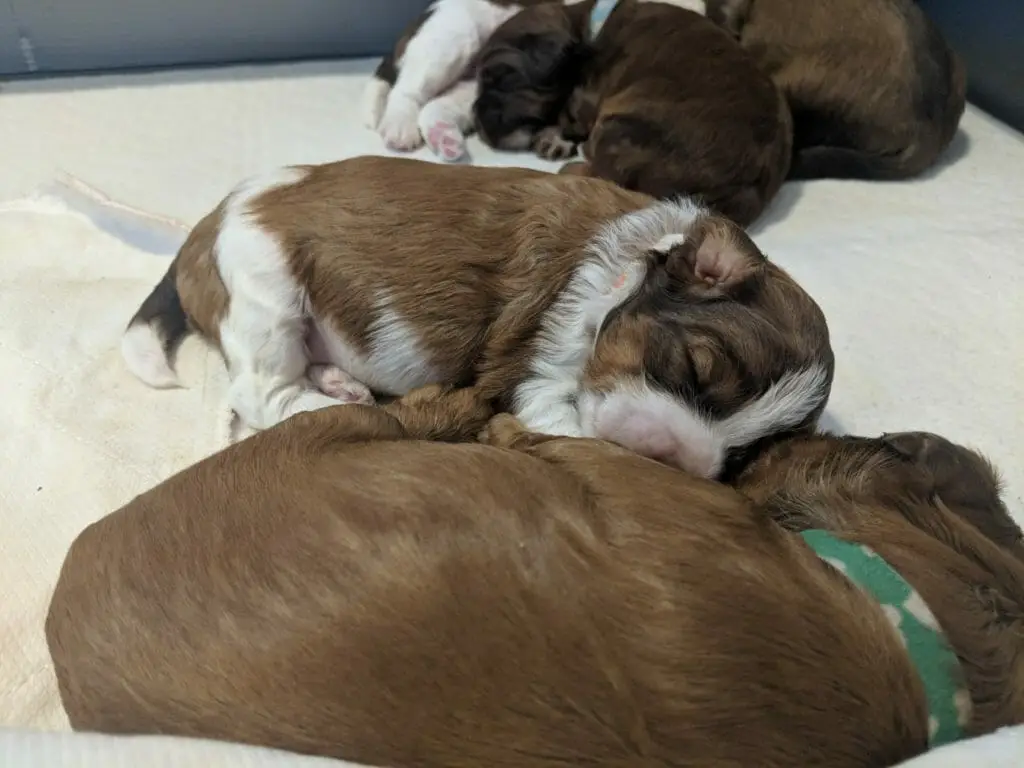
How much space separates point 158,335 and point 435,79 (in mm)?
1613

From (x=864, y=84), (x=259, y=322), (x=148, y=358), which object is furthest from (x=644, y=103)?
(x=148, y=358)

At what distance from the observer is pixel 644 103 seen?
3000 mm

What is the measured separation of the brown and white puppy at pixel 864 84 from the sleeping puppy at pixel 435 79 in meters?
1.03

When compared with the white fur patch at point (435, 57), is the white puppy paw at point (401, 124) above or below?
below

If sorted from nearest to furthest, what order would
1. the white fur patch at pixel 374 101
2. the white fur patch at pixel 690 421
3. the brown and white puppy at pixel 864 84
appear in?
the white fur patch at pixel 690 421, the brown and white puppy at pixel 864 84, the white fur patch at pixel 374 101

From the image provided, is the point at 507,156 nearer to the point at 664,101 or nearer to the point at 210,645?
the point at 664,101

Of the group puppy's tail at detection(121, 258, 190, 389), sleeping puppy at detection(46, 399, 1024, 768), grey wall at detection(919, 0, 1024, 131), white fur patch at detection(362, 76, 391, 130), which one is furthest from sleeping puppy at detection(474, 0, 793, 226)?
sleeping puppy at detection(46, 399, 1024, 768)

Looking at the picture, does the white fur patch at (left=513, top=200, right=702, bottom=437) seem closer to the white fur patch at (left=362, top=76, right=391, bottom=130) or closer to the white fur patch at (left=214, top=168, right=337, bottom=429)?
the white fur patch at (left=214, top=168, right=337, bottom=429)

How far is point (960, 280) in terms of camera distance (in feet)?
9.31

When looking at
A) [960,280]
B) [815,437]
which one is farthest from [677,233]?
[960,280]

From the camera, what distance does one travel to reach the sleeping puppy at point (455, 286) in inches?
80.7

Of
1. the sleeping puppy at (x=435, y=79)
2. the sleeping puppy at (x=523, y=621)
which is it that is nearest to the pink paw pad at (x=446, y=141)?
the sleeping puppy at (x=435, y=79)

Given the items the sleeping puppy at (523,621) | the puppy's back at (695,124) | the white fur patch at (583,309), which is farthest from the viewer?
the puppy's back at (695,124)

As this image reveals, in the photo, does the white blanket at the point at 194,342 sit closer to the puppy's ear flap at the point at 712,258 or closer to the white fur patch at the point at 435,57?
the white fur patch at the point at 435,57
